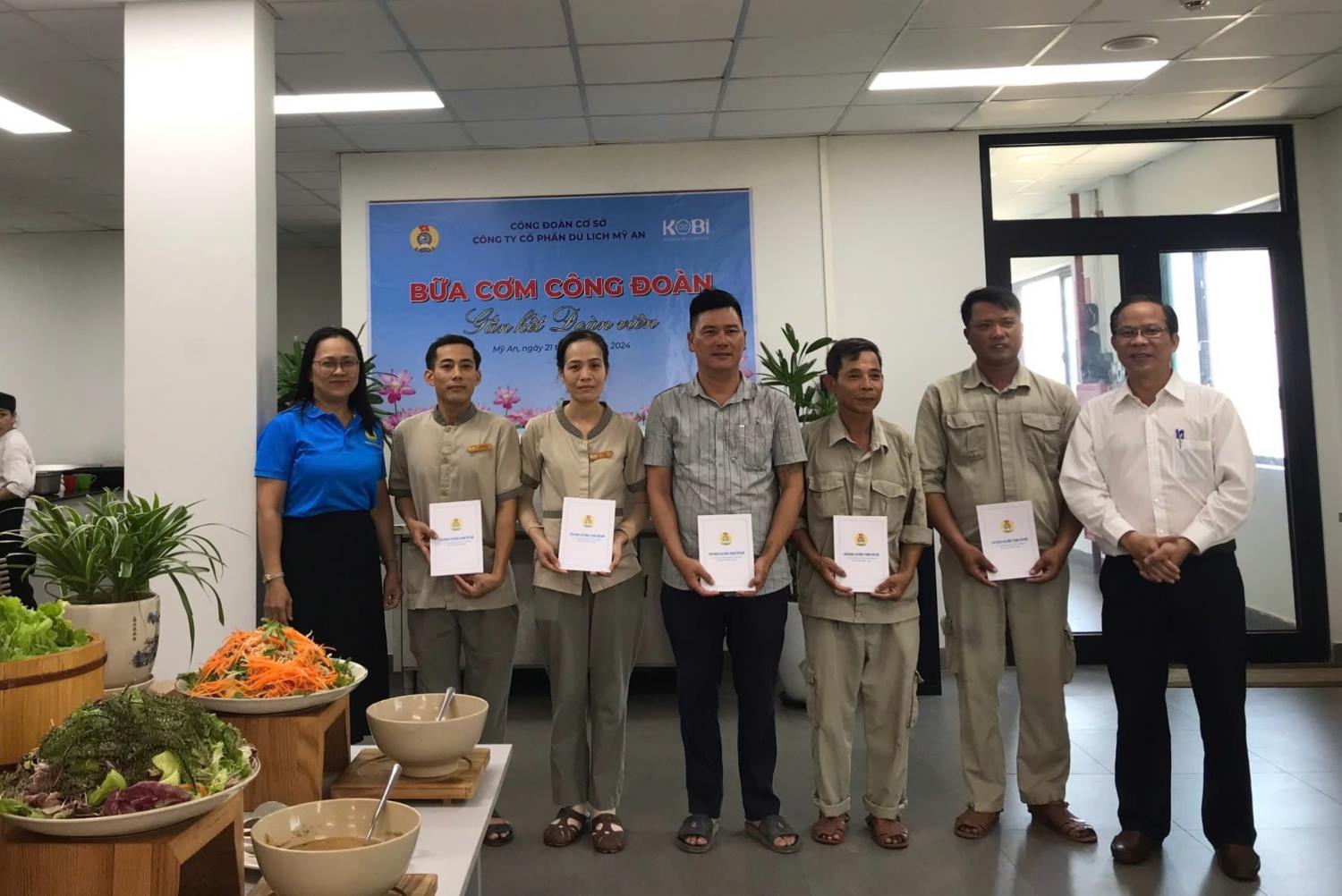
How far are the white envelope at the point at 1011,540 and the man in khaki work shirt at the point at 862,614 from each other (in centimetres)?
21

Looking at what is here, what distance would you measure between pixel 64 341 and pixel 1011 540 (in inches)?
306

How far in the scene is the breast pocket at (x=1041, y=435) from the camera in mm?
2895

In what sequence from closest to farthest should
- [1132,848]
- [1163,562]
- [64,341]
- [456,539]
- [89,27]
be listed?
[1163,562]
[1132,848]
[456,539]
[89,27]
[64,341]

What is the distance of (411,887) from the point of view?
46.9 inches

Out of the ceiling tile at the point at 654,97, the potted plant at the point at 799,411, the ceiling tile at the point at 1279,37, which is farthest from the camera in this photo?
the potted plant at the point at 799,411

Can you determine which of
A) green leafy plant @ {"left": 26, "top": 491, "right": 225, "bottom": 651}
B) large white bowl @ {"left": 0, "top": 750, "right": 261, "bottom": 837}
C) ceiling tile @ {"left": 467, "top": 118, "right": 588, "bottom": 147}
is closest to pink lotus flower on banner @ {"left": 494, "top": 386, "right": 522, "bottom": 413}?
ceiling tile @ {"left": 467, "top": 118, "right": 588, "bottom": 147}

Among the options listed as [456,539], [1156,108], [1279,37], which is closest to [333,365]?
[456,539]

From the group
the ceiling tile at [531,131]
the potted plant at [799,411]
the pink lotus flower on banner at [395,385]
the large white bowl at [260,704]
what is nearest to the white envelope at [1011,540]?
the potted plant at [799,411]

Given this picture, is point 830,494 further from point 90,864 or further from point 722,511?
point 90,864

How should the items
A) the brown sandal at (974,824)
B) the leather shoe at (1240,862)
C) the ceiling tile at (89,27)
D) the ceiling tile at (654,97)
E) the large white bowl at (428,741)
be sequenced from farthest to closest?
1. the ceiling tile at (654,97)
2. the ceiling tile at (89,27)
3. the brown sandal at (974,824)
4. the leather shoe at (1240,862)
5. the large white bowl at (428,741)

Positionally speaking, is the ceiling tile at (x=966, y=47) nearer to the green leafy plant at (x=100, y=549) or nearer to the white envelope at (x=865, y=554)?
the white envelope at (x=865, y=554)

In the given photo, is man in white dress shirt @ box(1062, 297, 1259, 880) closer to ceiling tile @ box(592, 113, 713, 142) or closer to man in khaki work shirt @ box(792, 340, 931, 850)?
man in khaki work shirt @ box(792, 340, 931, 850)

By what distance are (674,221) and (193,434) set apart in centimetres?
300

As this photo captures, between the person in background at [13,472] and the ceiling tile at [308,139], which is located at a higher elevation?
the ceiling tile at [308,139]
